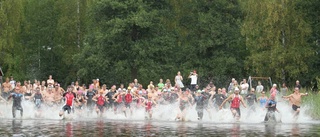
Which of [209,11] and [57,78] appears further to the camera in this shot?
[57,78]

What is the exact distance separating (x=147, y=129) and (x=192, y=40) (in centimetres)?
3807

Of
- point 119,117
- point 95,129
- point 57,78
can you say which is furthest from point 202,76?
point 95,129

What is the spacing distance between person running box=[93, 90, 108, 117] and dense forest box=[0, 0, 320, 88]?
22.1 m

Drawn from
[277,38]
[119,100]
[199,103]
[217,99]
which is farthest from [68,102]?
[277,38]

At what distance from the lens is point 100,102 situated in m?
41.5

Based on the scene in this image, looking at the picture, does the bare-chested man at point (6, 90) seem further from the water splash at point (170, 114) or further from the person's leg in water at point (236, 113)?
the person's leg in water at point (236, 113)

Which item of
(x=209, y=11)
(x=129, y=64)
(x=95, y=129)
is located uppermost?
(x=209, y=11)

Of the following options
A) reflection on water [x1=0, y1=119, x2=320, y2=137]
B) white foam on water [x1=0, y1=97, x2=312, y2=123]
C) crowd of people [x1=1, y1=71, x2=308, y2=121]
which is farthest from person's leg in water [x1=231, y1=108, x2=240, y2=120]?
reflection on water [x1=0, y1=119, x2=320, y2=137]

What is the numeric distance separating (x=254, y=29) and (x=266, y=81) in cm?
457

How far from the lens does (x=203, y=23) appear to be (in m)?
67.2

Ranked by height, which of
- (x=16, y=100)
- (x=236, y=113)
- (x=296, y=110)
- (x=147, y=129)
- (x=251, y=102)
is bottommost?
(x=147, y=129)

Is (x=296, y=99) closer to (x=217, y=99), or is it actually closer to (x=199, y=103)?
(x=217, y=99)

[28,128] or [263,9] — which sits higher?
[263,9]

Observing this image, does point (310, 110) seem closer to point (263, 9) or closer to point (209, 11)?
point (263, 9)
